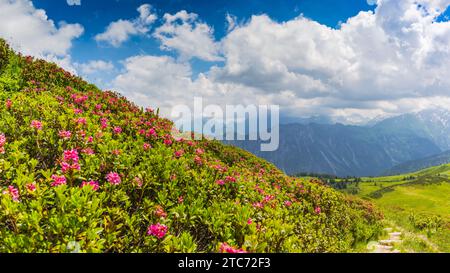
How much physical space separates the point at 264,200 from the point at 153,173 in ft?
10.8

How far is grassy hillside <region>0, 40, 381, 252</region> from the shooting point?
13.7 ft

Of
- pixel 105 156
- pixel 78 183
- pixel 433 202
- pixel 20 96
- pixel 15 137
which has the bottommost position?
pixel 433 202

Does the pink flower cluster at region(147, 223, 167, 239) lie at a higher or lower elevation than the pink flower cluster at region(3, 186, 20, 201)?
lower

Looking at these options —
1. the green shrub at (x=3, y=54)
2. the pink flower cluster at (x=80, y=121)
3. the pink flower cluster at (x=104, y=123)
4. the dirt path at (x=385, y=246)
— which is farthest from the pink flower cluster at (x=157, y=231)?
the green shrub at (x=3, y=54)

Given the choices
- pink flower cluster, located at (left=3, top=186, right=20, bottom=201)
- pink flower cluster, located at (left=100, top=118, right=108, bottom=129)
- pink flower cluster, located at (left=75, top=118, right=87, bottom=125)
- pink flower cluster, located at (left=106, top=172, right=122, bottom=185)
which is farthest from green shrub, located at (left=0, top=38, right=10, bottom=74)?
pink flower cluster, located at (left=3, top=186, right=20, bottom=201)

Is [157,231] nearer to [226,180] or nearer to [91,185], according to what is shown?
[91,185]

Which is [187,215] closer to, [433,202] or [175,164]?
[175,164]

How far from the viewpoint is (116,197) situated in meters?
5.48

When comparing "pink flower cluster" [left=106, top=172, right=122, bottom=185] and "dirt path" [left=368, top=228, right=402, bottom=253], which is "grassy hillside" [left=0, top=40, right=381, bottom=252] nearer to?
"pink flower cluster" [left=106, top=172, right=122, bottom=185]

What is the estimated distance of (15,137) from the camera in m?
7.19

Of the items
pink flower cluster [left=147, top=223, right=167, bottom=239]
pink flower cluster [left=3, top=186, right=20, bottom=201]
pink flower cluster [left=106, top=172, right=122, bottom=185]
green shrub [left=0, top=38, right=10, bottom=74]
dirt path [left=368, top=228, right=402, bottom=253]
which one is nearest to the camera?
pink flower cluster [left=3, top=186, right=20, bottom=201]
